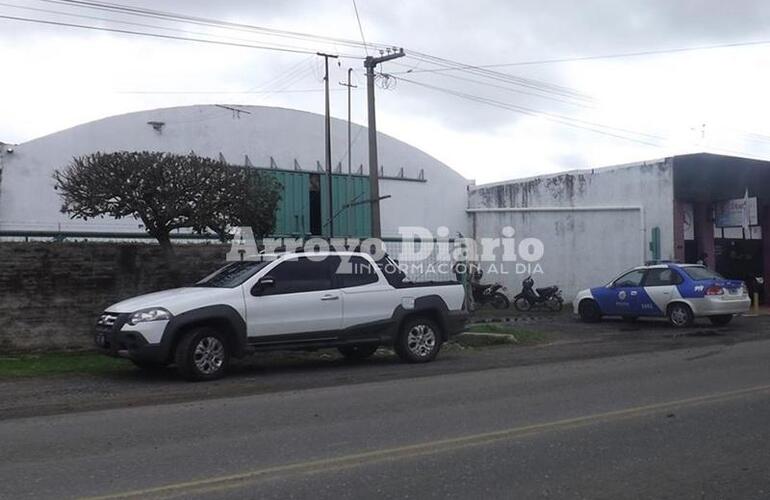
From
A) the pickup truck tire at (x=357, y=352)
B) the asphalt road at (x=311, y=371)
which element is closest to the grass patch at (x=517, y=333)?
the asphalt road at (x=311, y=371)

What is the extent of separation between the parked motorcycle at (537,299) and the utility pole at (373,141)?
694 centimetres

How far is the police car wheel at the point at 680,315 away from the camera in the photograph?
59.9 feet

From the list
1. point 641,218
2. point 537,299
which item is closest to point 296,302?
point 537,299

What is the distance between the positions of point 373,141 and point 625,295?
732 cm

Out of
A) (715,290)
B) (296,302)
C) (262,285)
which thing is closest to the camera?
(262,285)

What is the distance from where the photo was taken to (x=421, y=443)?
7035 millimetres

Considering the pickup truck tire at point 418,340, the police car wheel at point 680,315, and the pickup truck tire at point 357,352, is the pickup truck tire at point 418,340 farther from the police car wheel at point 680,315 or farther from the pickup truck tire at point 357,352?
the police car wheel at point 680,315

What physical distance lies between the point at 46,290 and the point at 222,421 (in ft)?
23.5

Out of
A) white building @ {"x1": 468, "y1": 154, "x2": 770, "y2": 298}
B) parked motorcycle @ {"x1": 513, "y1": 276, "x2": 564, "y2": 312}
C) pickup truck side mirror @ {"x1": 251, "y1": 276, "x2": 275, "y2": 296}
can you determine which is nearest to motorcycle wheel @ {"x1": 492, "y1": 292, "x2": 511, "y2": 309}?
parked motorcycle @ {"x1": 513, "y1": 276, "x2": 564, "y2": 312}

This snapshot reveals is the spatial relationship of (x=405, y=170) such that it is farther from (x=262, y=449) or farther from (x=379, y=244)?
(x=262, y=449)

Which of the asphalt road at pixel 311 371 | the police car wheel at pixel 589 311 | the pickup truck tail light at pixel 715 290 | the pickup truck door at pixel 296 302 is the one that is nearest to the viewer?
the asphalt road at pixel 311 371

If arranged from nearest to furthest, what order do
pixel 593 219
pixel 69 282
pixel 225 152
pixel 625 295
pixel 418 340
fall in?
pixel 418 340, pixel 69 282, pixel 625 295, pixel 593 219, pixel 225 152

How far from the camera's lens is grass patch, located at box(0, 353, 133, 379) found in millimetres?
11796

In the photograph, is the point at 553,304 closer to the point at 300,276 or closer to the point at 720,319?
the point at 720,319
